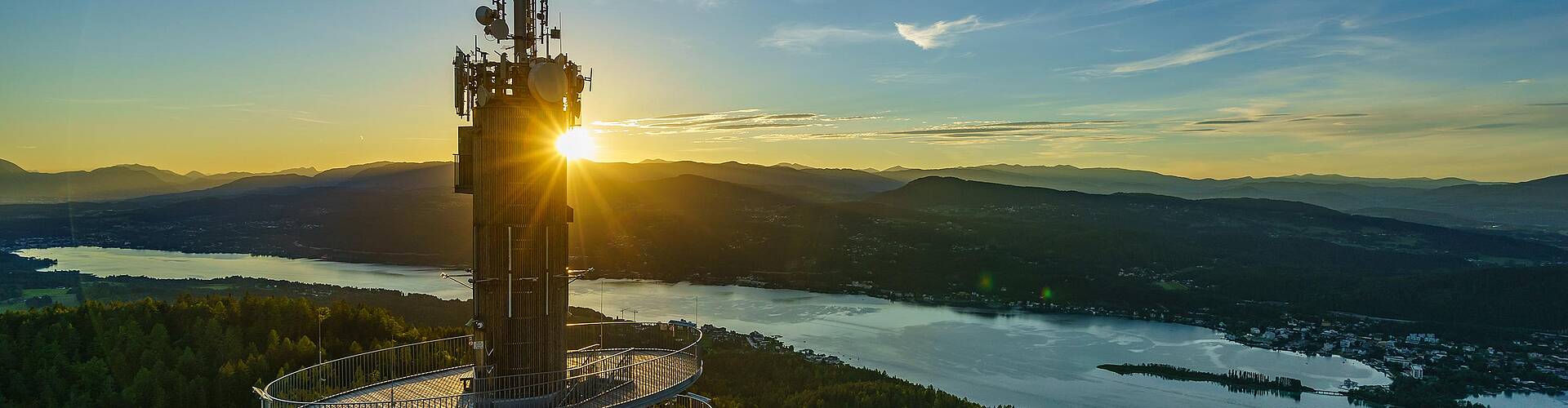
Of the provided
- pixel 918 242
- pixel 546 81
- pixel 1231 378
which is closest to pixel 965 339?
pixel 1231 378

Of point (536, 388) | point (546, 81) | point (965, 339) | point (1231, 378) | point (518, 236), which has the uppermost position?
point (546, 81)

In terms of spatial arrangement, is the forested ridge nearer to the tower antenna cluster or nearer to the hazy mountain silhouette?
the tower antenna cluster

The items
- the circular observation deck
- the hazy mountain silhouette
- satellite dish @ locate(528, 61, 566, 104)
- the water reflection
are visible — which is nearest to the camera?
the circular observation deck

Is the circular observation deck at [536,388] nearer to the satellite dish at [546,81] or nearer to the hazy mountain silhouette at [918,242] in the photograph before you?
the satellite dish at [546,81]

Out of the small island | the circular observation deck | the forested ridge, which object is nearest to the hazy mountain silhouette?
the small island

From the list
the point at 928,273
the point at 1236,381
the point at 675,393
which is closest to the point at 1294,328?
the point at 1236,381

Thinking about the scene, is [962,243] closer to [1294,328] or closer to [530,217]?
[1294,328]

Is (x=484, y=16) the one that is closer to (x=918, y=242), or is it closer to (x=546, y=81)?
(x=546, y=81)

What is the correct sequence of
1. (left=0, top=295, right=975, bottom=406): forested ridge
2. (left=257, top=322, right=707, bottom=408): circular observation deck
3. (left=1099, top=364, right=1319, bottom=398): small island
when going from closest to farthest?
(left=257, top=322, right=707, bottom=408): circular observation deck
(left=0, top=295, right=975, bottom=406): forested ridge
(left=1099, top=364, right=1319, bottom=398): small island
